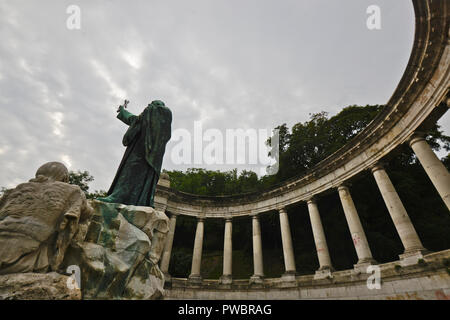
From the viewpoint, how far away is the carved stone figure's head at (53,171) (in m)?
5.91

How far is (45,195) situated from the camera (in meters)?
5.23

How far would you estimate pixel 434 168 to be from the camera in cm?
1608

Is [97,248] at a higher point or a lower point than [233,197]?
lower

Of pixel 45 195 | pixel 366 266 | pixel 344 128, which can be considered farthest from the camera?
pixel 344 128

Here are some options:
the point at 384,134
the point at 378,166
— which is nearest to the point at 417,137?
the point at 384,134

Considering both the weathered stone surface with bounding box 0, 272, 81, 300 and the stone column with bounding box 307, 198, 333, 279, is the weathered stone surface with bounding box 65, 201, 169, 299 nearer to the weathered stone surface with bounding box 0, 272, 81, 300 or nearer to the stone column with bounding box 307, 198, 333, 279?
the weathered stone surface with bounding box 0, 272, 81, 300

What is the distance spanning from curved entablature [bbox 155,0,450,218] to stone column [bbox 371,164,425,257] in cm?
152

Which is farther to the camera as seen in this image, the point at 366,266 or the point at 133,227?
the point at 366,266

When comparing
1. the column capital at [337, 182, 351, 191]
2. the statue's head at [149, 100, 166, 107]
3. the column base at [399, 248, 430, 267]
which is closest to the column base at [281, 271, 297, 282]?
the column base at [399, 248, 430, 267]

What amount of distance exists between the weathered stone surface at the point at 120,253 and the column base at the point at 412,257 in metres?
17.5
